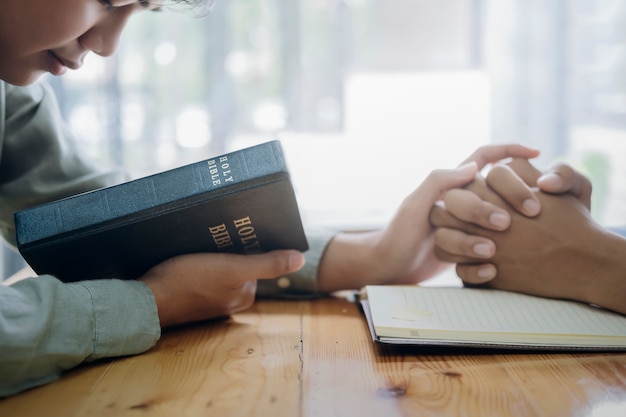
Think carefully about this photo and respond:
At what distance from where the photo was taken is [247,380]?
569mm

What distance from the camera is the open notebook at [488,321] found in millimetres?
634

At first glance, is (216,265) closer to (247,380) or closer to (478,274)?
(247,380)

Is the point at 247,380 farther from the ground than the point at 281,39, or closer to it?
closer to it

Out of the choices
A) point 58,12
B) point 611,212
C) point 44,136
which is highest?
point 58,12

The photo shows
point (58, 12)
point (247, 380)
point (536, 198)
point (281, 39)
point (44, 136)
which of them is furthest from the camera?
point (281, 39)

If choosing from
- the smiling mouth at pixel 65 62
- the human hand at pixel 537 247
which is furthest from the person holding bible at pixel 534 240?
the smiling mouth at pixel 65 62

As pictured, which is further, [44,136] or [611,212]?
[611,212]

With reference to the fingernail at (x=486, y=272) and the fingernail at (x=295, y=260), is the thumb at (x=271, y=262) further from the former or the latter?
the fingernail at (x=486, y=272)

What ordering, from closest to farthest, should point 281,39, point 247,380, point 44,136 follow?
point 247,380
point 44,136
point 281,39

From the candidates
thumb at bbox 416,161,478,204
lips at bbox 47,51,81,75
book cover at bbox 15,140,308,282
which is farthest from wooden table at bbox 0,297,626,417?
lips at bbox 47,51,81,75

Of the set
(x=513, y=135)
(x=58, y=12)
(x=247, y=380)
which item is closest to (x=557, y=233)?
(x=247, y=380)

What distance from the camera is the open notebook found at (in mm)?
634

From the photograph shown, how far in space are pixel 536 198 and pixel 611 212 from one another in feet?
5.18

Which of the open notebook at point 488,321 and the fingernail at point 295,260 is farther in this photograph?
the fingernail at point 295,260
